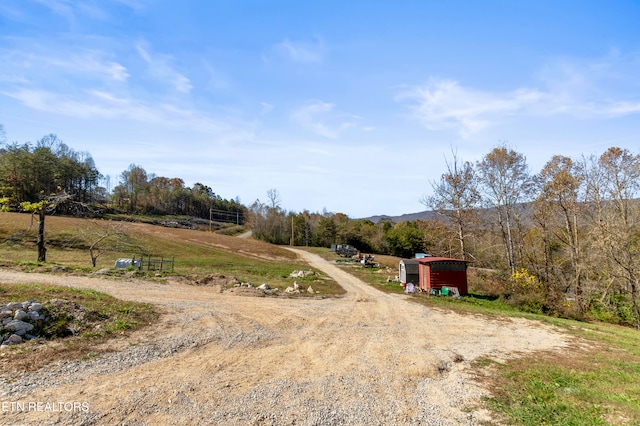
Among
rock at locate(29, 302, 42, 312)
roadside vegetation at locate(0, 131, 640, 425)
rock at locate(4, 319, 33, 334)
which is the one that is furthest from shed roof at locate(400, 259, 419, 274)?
rock at locate(4, 319, 33, 334)

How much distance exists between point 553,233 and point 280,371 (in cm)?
2467

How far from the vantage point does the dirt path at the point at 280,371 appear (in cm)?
649

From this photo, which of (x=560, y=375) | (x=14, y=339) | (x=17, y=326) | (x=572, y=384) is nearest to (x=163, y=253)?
(x=17, y=326)

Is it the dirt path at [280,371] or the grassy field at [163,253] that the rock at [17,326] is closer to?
the dirt path at [280,371]

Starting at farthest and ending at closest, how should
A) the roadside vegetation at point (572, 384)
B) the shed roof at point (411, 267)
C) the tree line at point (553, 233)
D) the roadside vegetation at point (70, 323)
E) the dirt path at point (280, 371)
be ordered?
the shed roof at point (411, 267) < the tree line at point (553, 233) < the roadside vegetation at point (70, 323) < the roadside vegetation at point (572, 384) < the dirt path at point (280, 371)

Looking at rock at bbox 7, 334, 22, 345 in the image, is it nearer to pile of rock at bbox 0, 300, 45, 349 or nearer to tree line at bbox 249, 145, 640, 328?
pile of rock at bbox 0, 300, 45, 349

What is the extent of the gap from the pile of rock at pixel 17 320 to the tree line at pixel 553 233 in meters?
24.8

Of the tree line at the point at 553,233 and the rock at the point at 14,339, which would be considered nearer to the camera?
the rock at the point at 14,339

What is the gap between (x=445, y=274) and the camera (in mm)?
23984

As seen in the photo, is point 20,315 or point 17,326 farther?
point 20,315

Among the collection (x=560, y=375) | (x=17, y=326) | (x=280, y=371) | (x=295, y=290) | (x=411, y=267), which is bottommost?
(x=295, y=290)

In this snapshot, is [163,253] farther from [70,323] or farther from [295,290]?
[70,323]

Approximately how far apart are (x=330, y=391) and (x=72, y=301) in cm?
1003

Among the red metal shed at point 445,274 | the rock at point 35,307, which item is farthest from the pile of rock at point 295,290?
the rock at point 35,307
